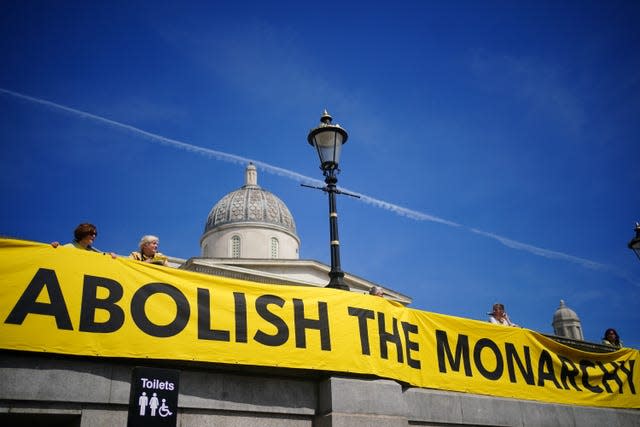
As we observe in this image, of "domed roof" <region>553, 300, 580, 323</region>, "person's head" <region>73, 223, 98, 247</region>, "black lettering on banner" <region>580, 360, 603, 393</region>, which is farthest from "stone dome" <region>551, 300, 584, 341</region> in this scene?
"person's head" <region>73, 223, 98, 247</region>

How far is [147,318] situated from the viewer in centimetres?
725

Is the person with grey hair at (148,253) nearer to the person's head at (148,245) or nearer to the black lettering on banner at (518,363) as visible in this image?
the person's head at (148,245)

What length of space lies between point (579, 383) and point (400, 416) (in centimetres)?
470

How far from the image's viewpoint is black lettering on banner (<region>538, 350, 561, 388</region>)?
10.6 meters

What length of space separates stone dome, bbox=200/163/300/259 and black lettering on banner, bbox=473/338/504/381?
1619 inches

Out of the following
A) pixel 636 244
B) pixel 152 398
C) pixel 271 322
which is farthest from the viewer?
pixel 636 244

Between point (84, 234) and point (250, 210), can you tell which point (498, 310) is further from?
point (250, 210)

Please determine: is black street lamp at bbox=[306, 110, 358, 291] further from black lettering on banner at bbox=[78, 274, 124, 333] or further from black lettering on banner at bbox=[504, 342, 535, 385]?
black lettering on banner at bbox=[78, 274, 124, 333]

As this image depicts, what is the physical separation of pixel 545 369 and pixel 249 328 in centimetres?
590

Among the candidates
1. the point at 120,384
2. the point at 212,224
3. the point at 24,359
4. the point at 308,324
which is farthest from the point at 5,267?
the point at 212,224

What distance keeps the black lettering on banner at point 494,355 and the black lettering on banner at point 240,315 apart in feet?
14.0

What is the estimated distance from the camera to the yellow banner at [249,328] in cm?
675

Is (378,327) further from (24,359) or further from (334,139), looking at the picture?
(24,359)

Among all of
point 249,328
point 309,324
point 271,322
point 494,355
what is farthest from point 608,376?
point 249,328
